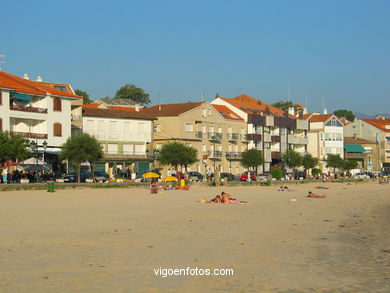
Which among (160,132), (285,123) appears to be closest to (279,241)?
(160,132)

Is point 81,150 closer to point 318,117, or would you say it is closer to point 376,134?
point 318,117

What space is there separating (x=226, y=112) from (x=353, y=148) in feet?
128

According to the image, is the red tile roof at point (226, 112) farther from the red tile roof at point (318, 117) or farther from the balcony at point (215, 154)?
the red tile roof at point (318, 117)

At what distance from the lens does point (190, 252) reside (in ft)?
47.8

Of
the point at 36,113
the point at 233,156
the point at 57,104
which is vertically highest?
the point at 57,104

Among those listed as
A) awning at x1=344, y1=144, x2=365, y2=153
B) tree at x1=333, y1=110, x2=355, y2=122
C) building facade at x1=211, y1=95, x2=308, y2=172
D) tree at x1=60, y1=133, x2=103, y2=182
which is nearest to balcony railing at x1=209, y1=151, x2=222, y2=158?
building facade at x1=211, y1=95, x2=308, y2=172

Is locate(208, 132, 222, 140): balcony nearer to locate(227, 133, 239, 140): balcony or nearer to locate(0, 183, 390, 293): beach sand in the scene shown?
locate(227, 133, 239, 140): balcony

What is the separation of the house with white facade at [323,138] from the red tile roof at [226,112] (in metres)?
21.8

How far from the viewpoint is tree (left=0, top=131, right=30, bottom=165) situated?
4944cm

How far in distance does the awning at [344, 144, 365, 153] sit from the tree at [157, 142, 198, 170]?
191 feet

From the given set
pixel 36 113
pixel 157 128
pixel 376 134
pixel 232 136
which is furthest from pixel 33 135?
pixel 376 134

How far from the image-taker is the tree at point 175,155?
70.4 metres

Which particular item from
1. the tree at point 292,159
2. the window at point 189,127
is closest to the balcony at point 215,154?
the window at point 189,127

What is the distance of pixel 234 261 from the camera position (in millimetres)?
13461
